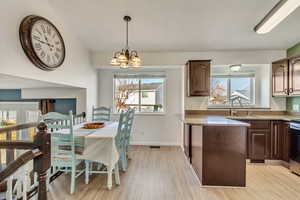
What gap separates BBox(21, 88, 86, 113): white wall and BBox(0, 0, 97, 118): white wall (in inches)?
5.3

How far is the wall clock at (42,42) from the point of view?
208 centimetres

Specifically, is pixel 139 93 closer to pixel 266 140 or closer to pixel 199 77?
pixel 199 77

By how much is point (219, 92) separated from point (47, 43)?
384cm

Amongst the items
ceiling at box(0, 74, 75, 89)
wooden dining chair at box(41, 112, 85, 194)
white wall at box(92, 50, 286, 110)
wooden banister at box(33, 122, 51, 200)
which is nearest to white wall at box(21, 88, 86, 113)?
ceiling at box(0, 74, 75, 89)

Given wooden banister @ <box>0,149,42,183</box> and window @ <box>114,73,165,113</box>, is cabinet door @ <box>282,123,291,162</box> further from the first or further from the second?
wooden banister @ <box>0,149,42,183</box>

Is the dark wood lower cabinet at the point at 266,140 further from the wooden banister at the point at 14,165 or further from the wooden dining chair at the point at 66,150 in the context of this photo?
the wooden banister at the point at 14,165

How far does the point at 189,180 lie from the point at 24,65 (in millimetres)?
2918

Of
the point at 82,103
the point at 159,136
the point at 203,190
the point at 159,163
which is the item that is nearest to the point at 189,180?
the point at 203,190

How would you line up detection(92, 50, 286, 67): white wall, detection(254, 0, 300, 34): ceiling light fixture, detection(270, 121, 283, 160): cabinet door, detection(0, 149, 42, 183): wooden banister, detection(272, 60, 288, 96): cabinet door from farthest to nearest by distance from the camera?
detection(92, 50, 286, 67): white wall < detection(272, 60, 288, 96): cabinet door < detection(270, 121, 283, 160): cabinet door < detection(254, 0, 300, 34): ceiling light fixture < detection(0, 149, 42, 183): wooden banister

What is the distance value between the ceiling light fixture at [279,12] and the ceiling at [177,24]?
0.83ft

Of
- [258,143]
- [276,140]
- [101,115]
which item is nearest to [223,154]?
[258,143]

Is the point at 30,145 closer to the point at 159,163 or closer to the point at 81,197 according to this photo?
the point at 81,197

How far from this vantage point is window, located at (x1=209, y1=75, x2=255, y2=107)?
13.0ft

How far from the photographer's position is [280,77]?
10.6 ft
